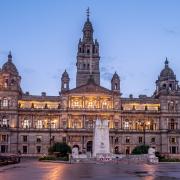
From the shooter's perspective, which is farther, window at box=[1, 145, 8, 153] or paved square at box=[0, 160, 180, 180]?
window at box=[1, 145, 8, 153]

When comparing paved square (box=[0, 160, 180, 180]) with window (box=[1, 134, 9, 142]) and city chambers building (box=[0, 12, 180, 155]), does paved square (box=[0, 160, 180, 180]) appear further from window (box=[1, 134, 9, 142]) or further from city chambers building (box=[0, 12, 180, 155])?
city chambers building (box=[0, 12, 180, 155])

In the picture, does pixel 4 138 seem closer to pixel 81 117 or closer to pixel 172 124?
pixel 81 117

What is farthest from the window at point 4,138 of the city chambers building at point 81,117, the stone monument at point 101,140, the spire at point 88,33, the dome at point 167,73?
the stone monument at point 101,140

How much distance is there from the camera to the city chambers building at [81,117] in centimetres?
12862

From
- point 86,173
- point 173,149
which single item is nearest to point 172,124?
point 173,149

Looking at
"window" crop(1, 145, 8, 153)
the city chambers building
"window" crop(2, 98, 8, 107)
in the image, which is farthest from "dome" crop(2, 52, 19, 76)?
"window" crop(1, 145, 8, 153)

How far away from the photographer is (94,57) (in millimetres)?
149250

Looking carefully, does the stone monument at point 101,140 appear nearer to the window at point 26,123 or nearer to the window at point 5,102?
the window at point 26,123

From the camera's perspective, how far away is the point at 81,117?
13012 cm

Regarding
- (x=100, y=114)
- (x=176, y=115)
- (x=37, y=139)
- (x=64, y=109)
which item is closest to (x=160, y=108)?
(x=176, y=115)

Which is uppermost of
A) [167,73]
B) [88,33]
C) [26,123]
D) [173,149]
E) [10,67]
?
[88,33]

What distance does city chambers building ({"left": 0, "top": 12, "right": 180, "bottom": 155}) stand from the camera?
129m

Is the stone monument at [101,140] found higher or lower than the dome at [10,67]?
lower

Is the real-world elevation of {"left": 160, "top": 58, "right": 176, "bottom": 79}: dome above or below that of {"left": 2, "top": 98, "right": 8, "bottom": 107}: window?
above
